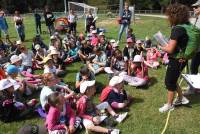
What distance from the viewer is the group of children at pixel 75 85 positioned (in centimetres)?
626

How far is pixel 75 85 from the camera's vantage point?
29.7ft

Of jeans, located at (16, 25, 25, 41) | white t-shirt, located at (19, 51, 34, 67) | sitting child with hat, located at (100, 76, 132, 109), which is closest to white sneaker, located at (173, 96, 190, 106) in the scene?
sitting child with hat, located at (100, 76, 132, 109)

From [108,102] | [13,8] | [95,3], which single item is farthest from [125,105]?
[95,3]

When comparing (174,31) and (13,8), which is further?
(13,8)

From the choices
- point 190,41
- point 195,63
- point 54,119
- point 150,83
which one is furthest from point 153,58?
point 54,119

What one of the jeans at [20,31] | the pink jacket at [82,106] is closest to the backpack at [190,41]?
the pink jacket at [82,106]

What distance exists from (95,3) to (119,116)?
79.0m

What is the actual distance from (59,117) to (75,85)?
3.00 m

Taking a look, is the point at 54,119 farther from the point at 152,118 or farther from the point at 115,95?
the point at 152,118

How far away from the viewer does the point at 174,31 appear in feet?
20.6

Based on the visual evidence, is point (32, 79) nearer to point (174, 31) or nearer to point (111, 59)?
point (111, 59)

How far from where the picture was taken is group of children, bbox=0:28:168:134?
20.5 feet

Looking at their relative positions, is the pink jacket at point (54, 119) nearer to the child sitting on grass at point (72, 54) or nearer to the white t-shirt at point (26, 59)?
the white t-shirt at point (26, 59)

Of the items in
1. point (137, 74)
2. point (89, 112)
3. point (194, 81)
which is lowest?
point (89, 112)
